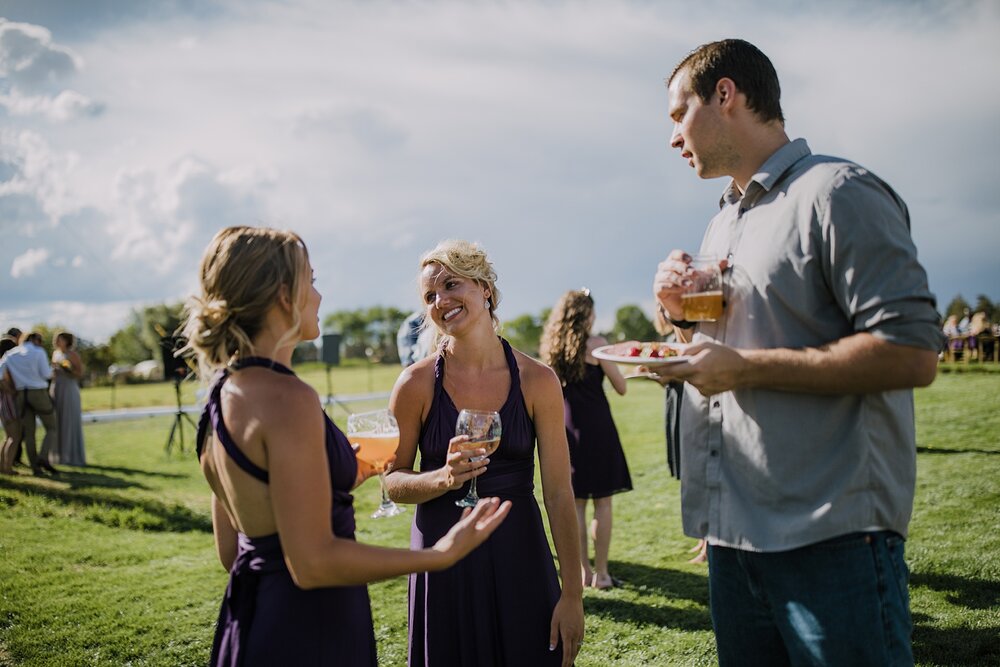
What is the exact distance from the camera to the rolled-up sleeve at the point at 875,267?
71.1 inches

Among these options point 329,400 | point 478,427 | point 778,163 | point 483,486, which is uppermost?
point 778,163

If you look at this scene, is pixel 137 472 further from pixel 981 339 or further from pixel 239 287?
pixel 981 339

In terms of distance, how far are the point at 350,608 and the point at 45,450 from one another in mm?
14922

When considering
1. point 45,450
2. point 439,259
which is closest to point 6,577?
point 439,259

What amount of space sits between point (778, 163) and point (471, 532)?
1.48m

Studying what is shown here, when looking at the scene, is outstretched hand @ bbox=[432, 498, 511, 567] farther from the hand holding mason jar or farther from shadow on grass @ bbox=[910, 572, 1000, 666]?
shadow on grass @ bbox=[910, 572, 1000, 666]

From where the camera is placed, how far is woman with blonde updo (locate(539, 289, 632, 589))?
21.8ft

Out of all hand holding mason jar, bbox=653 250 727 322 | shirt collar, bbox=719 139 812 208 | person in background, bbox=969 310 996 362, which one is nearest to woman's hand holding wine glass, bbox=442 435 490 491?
hand holding mason jar, bbox=653 250 727 322

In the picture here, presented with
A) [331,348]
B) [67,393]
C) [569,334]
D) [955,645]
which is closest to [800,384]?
[955,645]

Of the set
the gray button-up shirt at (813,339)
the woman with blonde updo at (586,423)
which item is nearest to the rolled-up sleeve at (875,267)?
the gray button-up shirt at (813,339)

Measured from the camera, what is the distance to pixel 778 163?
218 centimetres

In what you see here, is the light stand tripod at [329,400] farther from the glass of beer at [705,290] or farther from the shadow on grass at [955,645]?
the glass of beer at [705,290]

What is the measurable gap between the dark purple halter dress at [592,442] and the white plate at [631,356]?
4.39 m

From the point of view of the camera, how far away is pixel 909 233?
1962 millimetres
